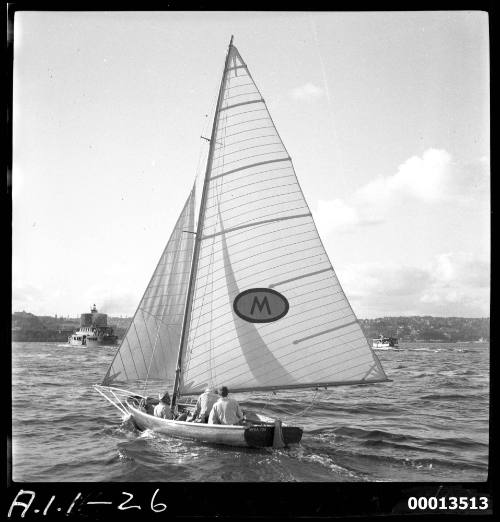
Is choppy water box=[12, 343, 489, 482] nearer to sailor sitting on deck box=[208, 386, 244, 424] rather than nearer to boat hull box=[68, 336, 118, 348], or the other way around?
sailor sitting on deck box=[208, 386, 244, 424]

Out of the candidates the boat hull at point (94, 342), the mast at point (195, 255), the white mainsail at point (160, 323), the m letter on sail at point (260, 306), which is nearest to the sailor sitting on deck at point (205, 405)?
the mast at point (195, 255)

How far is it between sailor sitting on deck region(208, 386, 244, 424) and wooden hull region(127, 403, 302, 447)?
0.56 feet

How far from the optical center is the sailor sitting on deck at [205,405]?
10195 mm

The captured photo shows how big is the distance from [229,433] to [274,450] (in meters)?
0.76

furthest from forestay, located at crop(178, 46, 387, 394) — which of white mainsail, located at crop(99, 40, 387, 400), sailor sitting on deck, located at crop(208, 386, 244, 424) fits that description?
sailor sitting on deck, located at crop(208, 386, 244, 424)

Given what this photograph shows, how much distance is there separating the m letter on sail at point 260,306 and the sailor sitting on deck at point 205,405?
4.86ft

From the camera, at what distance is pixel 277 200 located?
33.5 ft

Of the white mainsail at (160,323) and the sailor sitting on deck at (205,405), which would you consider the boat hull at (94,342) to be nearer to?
the white mainsail at (160,323)

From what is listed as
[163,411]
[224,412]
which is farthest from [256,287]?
[163,411]

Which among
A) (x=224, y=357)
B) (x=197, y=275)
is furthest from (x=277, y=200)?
(x=224, y=357)

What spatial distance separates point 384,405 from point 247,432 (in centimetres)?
898

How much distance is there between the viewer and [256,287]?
10.0m

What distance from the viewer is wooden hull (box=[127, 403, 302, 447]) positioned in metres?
9.51
